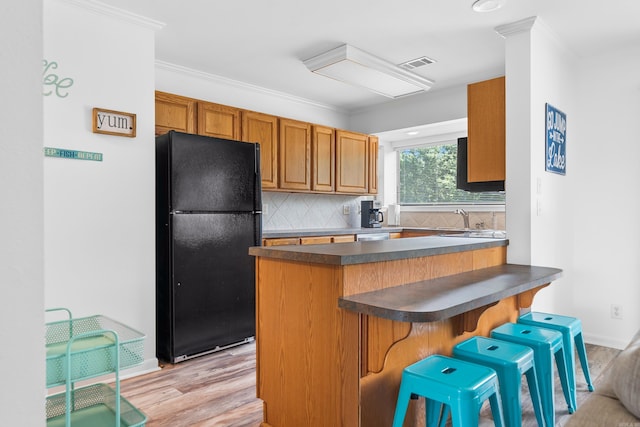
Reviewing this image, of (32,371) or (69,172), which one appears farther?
(69,172)

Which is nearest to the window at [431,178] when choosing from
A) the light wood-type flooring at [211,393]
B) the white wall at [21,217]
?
the light wood-type flooring at [211,393]

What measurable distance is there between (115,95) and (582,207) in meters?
3.81

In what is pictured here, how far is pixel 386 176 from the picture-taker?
586 cm

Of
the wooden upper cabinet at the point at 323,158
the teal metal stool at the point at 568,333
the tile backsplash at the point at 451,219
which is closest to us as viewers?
the teal metal stool at the point at 568,333

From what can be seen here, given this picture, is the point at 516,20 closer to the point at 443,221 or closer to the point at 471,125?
the point at 471,125

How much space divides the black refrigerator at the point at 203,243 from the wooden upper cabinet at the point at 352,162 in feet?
5.37

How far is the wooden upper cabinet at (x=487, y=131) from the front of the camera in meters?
3.08

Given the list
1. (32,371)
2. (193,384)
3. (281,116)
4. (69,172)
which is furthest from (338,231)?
(32,371)

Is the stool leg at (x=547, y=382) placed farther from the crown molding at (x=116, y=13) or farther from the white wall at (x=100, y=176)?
the crown molding at (x=116, y=13)

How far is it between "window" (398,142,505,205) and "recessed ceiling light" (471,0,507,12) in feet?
8.18

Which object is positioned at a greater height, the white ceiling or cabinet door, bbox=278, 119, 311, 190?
the white ceiling

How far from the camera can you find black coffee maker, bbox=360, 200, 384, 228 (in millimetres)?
5352

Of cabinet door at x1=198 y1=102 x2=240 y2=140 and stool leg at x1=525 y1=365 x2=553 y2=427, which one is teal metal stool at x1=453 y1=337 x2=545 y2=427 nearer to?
stool leg at x1=525 y1=365 x2=553 y2=427

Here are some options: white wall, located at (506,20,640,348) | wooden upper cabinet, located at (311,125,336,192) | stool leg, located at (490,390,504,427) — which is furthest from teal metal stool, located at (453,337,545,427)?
wooden upper cabinet, located at (311,125,336,192)
